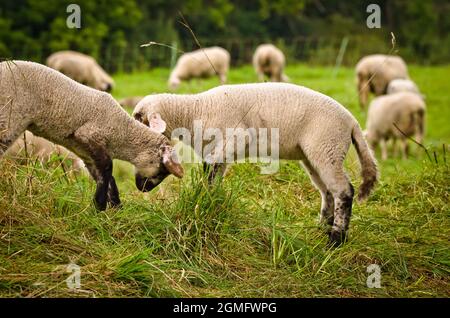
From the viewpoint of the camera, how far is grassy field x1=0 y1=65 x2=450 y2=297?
17.0 ft

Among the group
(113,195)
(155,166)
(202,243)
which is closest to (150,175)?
(155,166)

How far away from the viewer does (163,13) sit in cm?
3869

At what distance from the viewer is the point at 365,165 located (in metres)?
6.56

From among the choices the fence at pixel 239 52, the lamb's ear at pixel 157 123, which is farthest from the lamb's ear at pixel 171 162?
the fence at pixel 239 52

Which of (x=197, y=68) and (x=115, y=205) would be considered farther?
(x=197, y=68)

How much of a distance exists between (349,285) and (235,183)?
144 cm

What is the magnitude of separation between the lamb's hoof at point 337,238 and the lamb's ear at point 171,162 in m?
1.32

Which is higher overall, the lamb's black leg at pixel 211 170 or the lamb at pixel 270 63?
the lamb's black leg at pixel 211 170

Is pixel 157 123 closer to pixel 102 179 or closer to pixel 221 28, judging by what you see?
pixel 102 179

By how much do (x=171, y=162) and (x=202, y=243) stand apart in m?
1.07

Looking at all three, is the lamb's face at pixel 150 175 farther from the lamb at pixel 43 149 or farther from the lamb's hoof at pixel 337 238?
the lamb's hoof at pixel 337 238

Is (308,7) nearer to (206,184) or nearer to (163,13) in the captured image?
(163,13)

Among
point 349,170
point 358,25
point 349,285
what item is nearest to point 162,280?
point 349,285

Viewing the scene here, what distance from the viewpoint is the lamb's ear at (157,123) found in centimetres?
661
